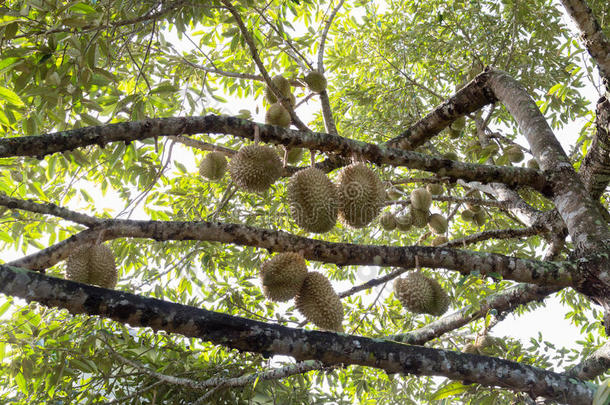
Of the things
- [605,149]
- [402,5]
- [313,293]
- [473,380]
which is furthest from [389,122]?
[473,380]

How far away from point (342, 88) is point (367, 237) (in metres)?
1.85

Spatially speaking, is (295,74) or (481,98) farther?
(295,74)

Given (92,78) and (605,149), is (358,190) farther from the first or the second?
(92,78)

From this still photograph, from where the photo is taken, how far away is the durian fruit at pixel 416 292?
238 cm

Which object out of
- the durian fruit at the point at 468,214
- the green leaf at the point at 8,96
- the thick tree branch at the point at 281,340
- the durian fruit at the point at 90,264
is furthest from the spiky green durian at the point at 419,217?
the green leaf at the point at 8,96

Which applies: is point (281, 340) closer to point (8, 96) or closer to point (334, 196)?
point (334, 196)

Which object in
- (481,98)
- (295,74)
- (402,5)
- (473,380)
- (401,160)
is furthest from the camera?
(402,5)

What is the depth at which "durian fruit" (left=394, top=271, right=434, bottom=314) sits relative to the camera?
93.9 inches

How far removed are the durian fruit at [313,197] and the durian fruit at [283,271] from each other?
25 cm

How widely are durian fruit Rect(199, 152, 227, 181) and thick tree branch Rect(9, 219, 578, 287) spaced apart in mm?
1187

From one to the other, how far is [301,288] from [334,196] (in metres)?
0.49

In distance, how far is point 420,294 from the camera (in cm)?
240

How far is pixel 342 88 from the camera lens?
16.3 feet

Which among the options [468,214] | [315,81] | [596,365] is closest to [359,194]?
[315,81]
